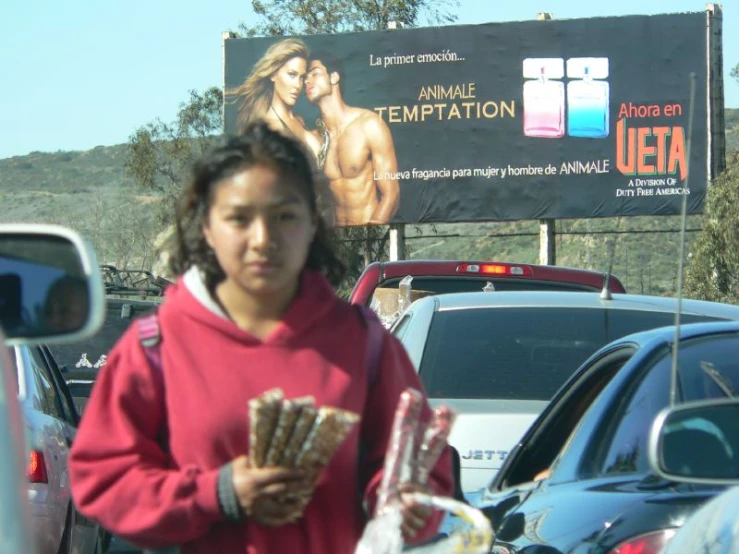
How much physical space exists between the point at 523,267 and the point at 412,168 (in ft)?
63.3

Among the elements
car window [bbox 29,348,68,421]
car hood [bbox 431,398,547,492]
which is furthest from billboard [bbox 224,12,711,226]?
car hood [bbox 431,398,547,492]

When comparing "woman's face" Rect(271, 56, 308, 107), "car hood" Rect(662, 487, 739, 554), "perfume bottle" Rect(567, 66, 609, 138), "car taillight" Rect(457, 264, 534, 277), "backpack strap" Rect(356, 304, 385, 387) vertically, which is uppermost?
"woman's face" Rect(271, 56, 308, 107)

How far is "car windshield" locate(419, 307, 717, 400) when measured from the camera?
6727mm

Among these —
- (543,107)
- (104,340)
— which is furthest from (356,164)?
(104,340)

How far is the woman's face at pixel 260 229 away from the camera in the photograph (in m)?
2.87

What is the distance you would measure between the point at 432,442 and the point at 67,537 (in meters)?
4.41

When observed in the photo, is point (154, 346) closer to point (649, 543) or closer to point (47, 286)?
point (47, 286)

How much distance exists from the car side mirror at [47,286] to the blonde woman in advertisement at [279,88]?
87.3 ft

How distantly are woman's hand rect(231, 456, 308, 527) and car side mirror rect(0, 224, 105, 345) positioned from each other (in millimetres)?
373

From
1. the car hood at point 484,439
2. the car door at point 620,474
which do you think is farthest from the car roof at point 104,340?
the car door at point 620,474

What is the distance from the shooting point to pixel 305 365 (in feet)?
9.18

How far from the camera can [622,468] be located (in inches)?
154

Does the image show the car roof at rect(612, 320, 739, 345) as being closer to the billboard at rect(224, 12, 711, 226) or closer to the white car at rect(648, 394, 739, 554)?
the white car at rect(648, 394, 739, 554)

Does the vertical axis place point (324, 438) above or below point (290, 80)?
below
